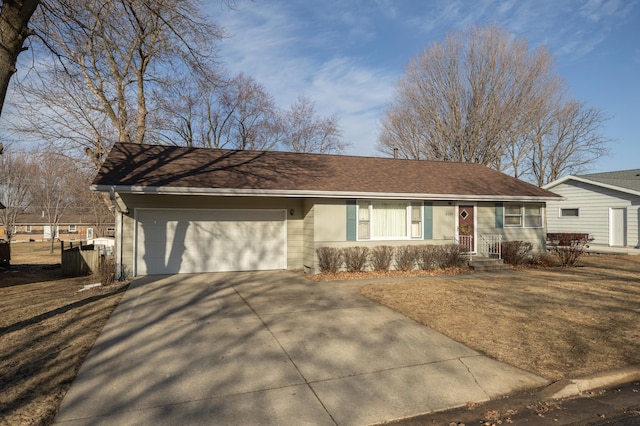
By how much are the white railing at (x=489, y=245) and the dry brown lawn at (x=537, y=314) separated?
2454 millimetres

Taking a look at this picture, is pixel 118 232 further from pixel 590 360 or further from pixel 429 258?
pixel 590 360

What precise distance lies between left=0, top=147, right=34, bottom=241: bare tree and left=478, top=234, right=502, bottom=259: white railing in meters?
31.8

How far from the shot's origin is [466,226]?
14562mm

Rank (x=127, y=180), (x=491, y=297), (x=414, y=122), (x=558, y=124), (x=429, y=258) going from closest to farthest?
(x=491, y=297)
(x=127, y=180)
(x=429, y=258)
(x=414, y=122)
(x=558, y=124)

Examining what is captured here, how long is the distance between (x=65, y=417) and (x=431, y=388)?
11.8 feet

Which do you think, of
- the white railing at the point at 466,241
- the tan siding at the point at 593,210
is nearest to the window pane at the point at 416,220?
the white railing at the point at 466,241

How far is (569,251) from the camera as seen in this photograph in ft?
46.2

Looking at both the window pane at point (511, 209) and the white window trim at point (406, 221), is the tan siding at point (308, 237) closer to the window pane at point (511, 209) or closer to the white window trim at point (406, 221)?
the white window trim at point (406, 221)

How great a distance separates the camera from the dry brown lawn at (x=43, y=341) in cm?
395

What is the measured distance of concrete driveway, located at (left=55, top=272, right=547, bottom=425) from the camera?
12.7 feet

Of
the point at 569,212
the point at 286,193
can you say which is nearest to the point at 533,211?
the point at 569,212

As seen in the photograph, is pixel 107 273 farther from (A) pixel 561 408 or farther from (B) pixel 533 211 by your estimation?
(B) pixel 533 211

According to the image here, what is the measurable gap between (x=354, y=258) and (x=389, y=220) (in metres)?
2.09

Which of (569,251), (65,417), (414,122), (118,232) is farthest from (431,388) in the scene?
(414,122)
